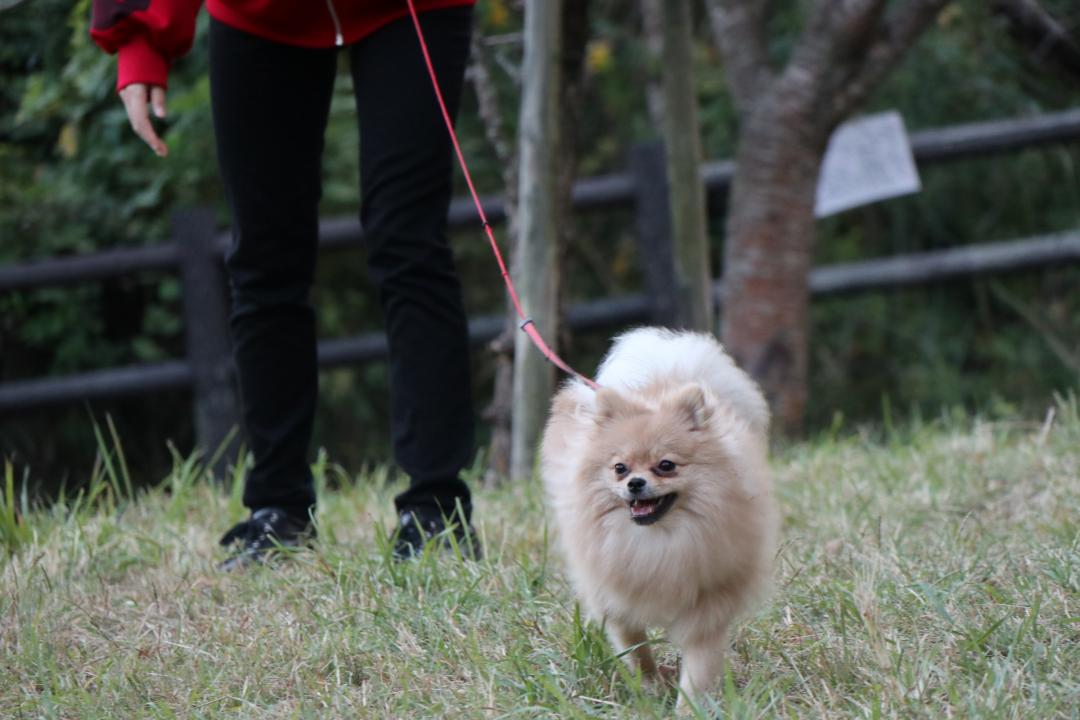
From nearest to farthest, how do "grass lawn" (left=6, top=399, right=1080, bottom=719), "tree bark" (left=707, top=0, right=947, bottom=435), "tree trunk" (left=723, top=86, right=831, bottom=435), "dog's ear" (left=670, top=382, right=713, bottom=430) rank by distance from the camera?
"grass lawn" (left=6, top=399, right=1080, bottom=719) → "dog's ear" (left=670, top=382, right=713, bottom=430) → "tree bark" (left=707, top=0, right=947, bottom=435) → "tree trunk" (left=723, top=86, right=831, bottom=435)

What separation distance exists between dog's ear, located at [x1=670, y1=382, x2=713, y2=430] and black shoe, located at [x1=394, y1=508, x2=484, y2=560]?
0.80 meters

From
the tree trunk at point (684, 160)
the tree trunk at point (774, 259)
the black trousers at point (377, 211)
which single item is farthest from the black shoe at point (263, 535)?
the tree trunk at point (774, 259)

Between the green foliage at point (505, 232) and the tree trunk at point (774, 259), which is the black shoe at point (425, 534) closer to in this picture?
the green foliage at point (505, 232)

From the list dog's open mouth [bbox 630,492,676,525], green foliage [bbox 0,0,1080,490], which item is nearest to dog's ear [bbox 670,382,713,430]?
dog's open mouth [bbox 630,492,676,525]

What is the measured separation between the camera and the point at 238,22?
295 cm

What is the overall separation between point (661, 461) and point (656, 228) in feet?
11.3

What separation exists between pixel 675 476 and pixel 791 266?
3.10 metres

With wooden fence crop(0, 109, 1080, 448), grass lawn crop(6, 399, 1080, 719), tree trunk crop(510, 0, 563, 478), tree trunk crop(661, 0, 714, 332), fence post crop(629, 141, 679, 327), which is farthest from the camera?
fence post crop(629, 141, 679, 327)

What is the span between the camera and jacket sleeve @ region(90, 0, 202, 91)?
2963mm

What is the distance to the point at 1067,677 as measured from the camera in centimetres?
213

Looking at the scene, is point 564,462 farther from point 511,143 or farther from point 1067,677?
point 511,143

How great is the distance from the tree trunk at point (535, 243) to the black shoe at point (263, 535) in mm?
944

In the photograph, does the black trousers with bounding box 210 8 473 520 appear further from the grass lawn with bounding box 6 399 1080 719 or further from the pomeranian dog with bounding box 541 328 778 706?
the pomeranian dog with bounding box 541 328 778 706

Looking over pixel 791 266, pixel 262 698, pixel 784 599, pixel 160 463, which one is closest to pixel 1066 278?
pixel 791 266
